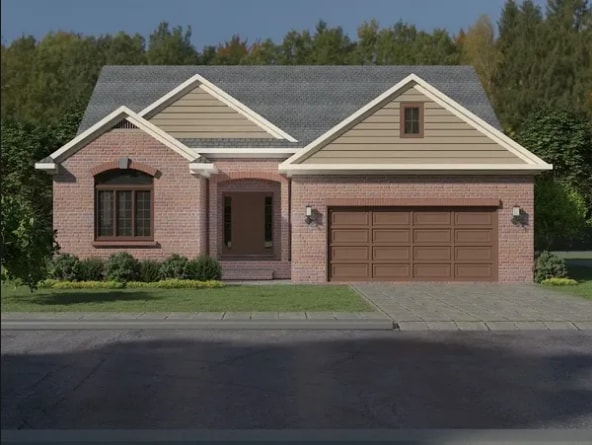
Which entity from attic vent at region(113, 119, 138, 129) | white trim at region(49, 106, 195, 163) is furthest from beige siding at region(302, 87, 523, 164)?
attic vent at region(113, 119, 138, 129)

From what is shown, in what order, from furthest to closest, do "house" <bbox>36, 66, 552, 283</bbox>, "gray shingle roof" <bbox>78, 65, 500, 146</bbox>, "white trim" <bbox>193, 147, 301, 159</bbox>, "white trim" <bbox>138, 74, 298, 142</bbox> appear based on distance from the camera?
"gray shingle roof" <bbox>78, 65, 500, 146</bbox> → "white trim" <bbox>138, 74, 298, 142</bbox> → "white trim" <bbox>193, 147, 301, 159</bbox> → "house" <bbox>36, 66, 552, 283</bbox>

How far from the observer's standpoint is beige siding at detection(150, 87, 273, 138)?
26094mm

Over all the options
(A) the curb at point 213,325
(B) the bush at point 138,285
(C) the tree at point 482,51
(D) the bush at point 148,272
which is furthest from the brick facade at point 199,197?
(C) the tree at point 482,51

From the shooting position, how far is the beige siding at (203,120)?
26094 mm

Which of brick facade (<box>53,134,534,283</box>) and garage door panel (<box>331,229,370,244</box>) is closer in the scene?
brick facade (<box>53,134,534,283</box>)

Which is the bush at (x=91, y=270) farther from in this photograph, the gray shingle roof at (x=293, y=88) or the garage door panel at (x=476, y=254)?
the garage door panel at (x=476, y=254)

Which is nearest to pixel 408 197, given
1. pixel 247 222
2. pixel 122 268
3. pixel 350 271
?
pixel 350 271

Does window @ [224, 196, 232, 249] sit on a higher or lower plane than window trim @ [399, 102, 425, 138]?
lower

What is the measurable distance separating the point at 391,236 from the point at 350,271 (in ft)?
5.47

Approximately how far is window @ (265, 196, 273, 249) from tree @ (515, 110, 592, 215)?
683 inches

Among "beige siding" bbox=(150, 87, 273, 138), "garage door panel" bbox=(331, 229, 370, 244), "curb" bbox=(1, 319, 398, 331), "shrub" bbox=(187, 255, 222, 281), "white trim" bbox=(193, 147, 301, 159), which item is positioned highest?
"beige siding" bbox=(150, 87, 273, 138)

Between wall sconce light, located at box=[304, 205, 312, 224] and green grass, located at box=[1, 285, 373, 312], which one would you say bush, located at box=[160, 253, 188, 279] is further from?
wall sconce light, located at box=[304, 205, 312, 224]

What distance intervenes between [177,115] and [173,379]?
1870cm

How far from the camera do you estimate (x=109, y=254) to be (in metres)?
22.9
